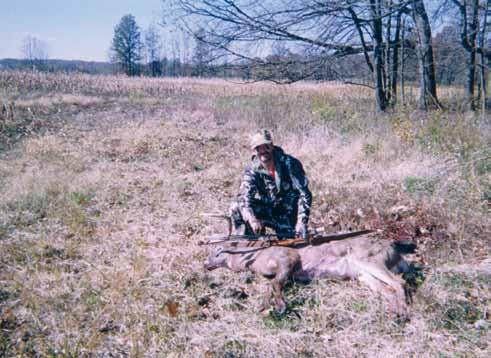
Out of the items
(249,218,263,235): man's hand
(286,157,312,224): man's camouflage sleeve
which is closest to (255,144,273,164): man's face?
(286,157,312,224): man's camouflage sleeve

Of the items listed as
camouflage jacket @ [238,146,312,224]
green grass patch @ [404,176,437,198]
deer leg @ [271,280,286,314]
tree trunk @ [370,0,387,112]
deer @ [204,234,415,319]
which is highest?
tree trunk @ [370,0,387,112]

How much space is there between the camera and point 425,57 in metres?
8.51

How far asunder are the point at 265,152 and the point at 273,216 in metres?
0.76

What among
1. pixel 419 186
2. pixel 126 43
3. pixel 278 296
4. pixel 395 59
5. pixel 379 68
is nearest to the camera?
pixel 278 296

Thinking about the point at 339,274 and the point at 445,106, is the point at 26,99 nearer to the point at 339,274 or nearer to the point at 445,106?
the point at 445,106

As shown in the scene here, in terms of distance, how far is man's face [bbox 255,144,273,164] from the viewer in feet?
13.1

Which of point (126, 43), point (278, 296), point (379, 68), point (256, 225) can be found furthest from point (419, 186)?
point (126, 43)

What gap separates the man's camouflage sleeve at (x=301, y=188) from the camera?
3.92 meters

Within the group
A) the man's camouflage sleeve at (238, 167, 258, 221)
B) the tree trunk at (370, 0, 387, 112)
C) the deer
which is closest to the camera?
the deer

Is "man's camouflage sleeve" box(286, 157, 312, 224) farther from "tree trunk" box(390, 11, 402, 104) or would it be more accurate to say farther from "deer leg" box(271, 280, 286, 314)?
"tree trunk" box(390, 11, 402, 104)

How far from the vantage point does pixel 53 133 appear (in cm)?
1041

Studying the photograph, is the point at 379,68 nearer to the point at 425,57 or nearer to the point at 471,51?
the point at 425,57

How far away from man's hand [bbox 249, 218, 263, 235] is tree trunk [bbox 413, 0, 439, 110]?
18.6ft

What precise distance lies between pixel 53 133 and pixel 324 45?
23.0ft
